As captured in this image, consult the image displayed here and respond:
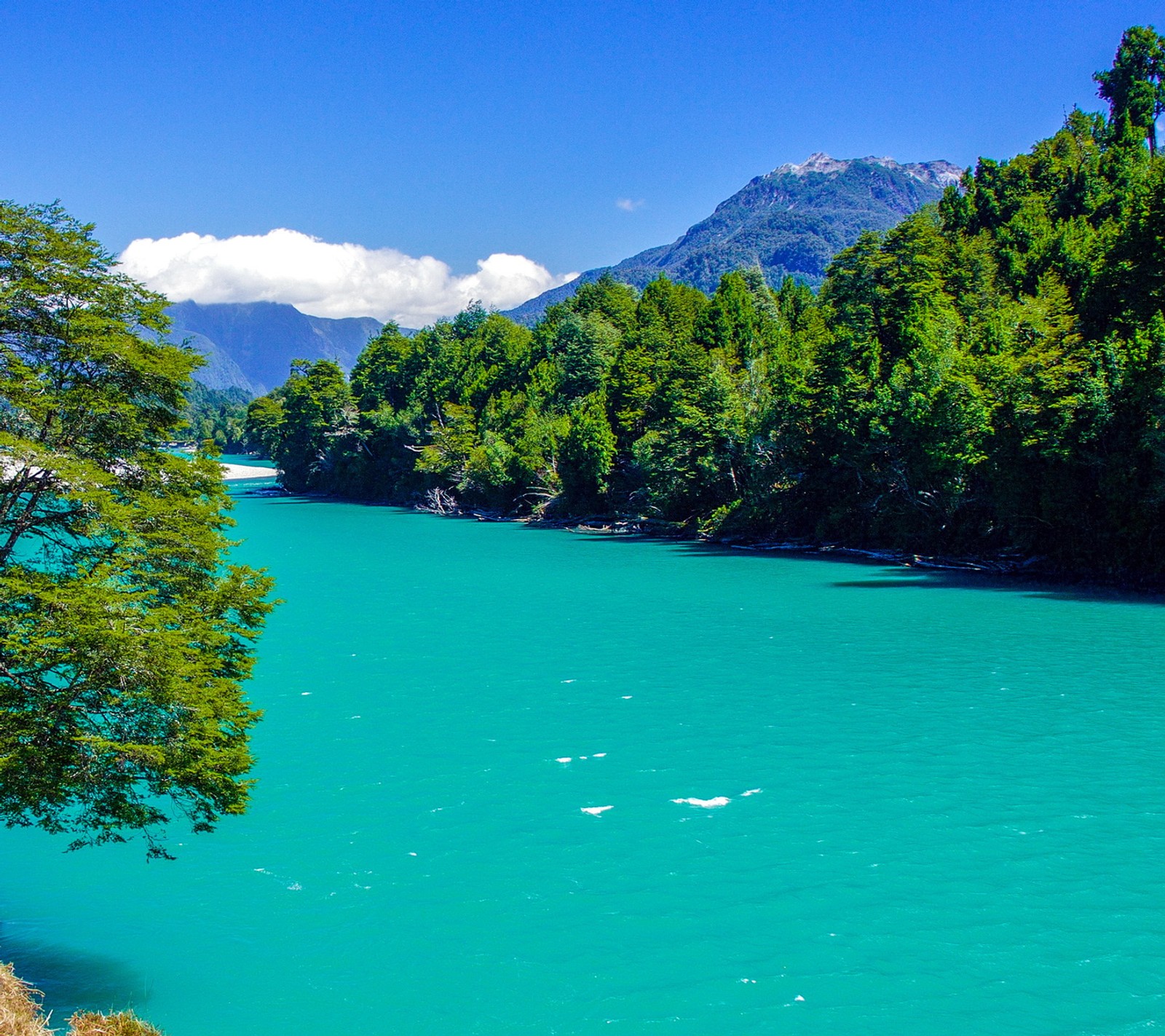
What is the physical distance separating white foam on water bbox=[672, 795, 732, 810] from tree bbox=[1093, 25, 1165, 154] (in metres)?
108

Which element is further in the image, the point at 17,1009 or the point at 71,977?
the point at 71,977

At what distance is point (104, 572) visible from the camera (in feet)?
52.4

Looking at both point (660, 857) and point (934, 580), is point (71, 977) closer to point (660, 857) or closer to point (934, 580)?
point (660, 857)

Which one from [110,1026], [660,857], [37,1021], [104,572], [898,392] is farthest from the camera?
[898,392]

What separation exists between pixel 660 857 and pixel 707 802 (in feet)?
11.2

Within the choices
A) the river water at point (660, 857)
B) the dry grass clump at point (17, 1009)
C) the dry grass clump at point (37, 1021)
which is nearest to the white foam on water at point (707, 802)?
the river water at point (660, 857)

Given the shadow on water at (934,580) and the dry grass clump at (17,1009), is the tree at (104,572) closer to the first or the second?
the dry grass clump at (17,1009)

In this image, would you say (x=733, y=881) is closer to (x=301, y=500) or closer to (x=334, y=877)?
(x=334, y=877)

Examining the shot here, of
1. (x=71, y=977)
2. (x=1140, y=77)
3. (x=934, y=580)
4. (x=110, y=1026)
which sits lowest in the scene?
(x=71, y=977)

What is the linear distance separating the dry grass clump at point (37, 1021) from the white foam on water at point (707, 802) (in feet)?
44.4

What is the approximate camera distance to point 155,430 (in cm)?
1923

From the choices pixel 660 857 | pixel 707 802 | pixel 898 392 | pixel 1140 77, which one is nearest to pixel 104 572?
pixel 660 857

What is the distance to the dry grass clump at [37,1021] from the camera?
12.4 metres

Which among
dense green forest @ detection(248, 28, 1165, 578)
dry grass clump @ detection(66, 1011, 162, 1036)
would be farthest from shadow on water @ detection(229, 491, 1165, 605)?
dry grass clump @ detection(66, 1011, 162, 1036)
